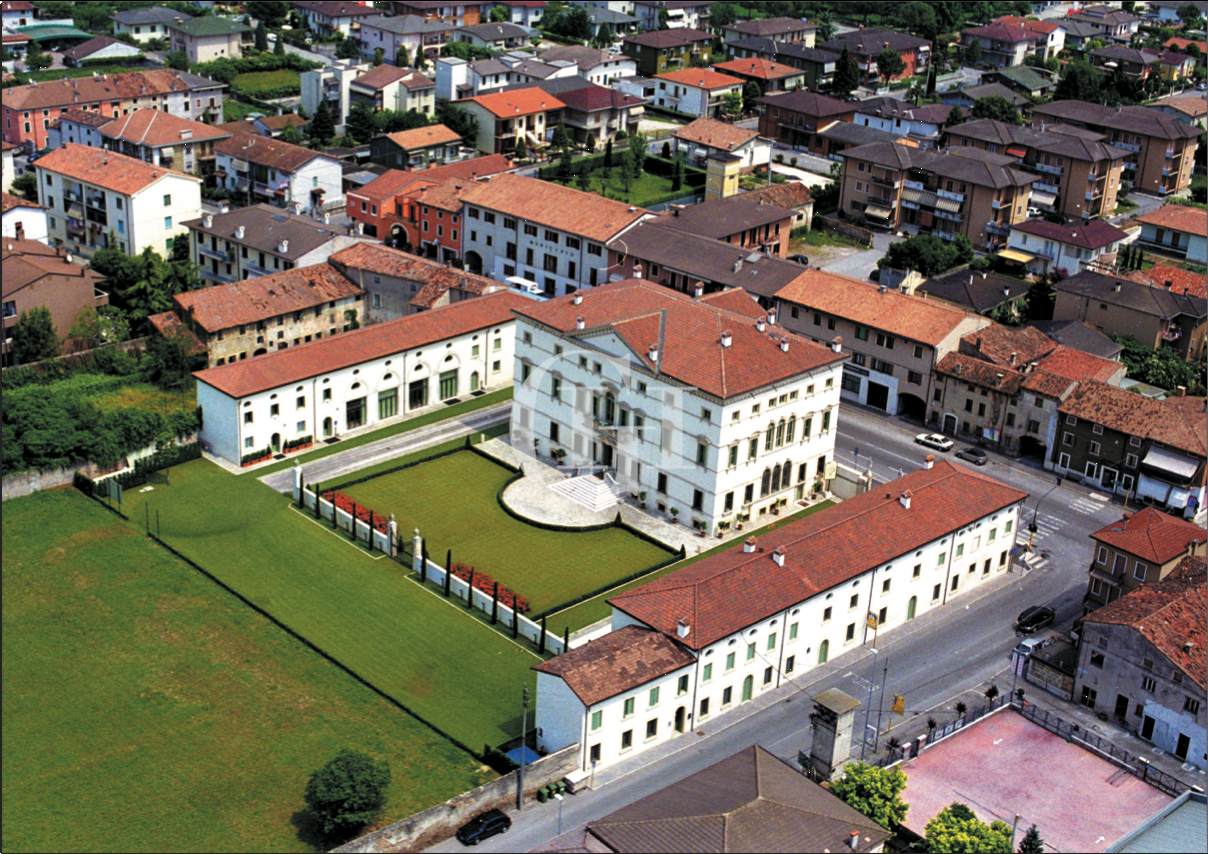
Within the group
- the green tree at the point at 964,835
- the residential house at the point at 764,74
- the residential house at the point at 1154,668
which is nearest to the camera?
the green tree at the point at 964,835

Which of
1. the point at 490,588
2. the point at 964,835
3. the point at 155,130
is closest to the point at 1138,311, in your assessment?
the point at 490,588

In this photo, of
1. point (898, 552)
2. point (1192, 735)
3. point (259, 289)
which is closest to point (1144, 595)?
point (1192, 735)

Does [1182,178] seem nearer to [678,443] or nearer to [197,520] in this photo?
[678,443]

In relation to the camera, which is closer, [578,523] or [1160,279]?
[578,523]

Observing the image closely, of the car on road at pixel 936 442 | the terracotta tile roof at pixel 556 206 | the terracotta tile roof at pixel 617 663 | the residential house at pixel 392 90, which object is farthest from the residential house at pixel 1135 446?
the residential house at pixel 392 90

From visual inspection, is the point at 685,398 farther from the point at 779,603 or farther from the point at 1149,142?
the point at 1149,142

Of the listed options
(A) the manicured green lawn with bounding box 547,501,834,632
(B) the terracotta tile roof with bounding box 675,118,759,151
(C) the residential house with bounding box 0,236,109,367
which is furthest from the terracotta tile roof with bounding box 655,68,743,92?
(A) the manicured green lawn with bounding box 547,501,834,632

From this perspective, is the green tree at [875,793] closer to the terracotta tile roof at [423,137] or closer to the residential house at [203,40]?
the terracotta tile roof at [423,137]
